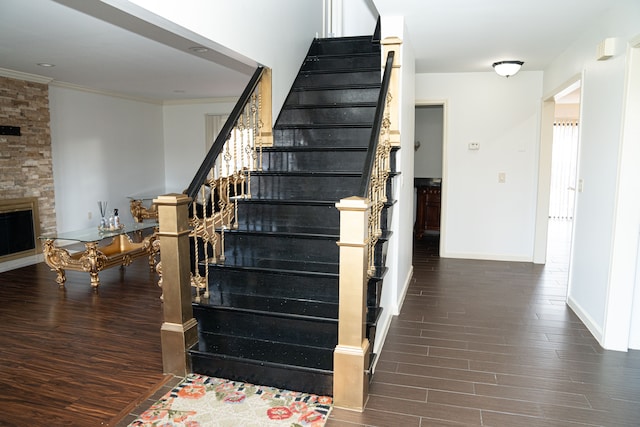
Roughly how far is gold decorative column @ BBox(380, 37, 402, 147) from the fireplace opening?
500cm

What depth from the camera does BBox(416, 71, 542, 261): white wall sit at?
18.8 feet

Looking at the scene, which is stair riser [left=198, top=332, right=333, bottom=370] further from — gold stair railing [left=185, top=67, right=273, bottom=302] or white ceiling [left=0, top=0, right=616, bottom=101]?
white ceiling [left=0, top=0, right=616, bottom=101]

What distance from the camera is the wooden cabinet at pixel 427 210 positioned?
736 cm

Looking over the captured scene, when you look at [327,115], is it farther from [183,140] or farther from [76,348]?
[183,140]

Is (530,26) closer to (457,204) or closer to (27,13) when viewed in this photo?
(457,204)

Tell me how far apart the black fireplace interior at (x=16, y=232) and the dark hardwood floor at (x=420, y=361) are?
1.18 meters

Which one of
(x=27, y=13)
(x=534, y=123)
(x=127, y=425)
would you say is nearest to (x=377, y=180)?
(x=127, y=425)

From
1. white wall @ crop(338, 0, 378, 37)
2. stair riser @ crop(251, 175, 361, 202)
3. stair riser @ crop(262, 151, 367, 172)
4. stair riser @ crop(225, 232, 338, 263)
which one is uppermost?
white wall @ crop(338, 0, 378, 37)

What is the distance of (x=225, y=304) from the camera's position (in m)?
2.95

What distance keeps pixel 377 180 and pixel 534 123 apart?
3.72 metres

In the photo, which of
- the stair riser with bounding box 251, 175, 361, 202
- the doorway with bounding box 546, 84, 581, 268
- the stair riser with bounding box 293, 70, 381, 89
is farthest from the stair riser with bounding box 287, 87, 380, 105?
the doorway with bounding box 546, 84, 581, 268

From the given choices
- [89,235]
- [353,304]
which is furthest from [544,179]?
[89,235]

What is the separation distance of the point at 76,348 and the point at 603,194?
414 centimetres

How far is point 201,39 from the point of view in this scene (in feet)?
9.19
